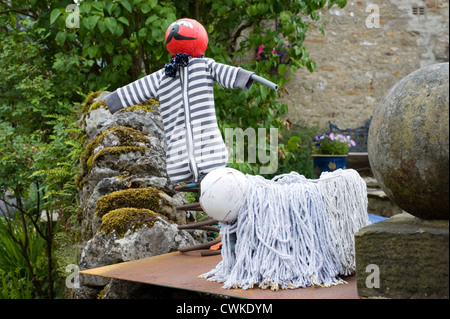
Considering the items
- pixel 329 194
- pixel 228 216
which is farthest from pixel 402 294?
pixel 228 216

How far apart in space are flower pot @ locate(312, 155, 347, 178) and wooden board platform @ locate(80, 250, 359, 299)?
4504mm

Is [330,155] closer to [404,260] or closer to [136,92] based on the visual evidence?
[136,92]

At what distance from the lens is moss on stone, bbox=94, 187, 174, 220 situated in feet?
11.7

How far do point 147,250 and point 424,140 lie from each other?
1950 mm

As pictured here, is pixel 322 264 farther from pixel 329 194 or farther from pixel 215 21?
pixel 215 21

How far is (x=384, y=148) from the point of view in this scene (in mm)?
2098

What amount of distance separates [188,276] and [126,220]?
779 millimetres

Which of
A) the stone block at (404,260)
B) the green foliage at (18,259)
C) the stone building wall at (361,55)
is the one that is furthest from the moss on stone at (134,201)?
the stone building wall at (361,55)

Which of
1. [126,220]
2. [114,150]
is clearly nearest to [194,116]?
[126,220]

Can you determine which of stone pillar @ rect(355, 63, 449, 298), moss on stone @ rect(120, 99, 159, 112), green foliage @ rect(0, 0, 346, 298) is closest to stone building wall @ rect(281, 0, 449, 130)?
green foliage @ rect(0, 0, 346, 298)

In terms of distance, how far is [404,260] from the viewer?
1.99 metres

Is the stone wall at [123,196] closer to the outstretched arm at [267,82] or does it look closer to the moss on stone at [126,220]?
the moss on stone at [126,220]

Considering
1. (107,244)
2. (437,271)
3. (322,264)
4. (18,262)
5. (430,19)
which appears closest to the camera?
(437,271)

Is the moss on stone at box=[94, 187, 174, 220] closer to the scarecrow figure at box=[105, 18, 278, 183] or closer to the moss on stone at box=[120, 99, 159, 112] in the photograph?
the scarecrow figure at box=[105, 18, 278, 183]
